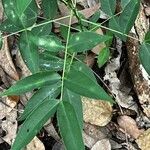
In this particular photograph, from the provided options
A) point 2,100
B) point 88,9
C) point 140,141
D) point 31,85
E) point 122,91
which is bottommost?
point 140,141

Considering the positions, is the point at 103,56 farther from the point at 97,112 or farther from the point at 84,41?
the point at 84,41

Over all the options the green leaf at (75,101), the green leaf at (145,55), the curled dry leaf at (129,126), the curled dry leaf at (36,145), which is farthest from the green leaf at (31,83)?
the curled dry leaf at (129,126)

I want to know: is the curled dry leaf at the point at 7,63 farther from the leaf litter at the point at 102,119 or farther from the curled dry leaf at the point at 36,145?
the curled dry leaf at the point at 36,145

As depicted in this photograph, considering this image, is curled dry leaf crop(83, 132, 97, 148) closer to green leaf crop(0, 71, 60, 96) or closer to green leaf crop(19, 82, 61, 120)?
green leaf crop(19, 82, 61, 120)

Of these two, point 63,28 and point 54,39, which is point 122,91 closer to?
point 63,28

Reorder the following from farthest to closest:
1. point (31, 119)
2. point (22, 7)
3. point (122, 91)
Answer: point (122, 91)
point (22, 7)
point (31, 119)

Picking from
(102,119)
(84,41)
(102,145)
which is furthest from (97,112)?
(84,41)

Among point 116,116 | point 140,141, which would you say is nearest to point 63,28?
point 116,116
